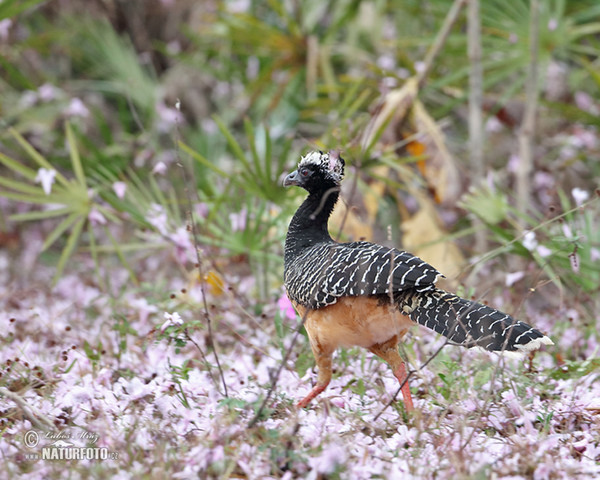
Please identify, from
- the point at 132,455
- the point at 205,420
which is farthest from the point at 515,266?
the point at 132,455

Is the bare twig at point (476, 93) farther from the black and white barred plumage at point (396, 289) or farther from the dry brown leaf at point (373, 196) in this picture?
the black and white barred plumage at point (396, 289)

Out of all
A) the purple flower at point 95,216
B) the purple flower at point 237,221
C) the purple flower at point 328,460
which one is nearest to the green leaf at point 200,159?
the purple flower at point 237,221

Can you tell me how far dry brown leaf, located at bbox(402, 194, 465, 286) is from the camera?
6359 mm

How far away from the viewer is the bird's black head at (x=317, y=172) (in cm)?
416

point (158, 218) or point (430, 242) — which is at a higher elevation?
point (430, 242)

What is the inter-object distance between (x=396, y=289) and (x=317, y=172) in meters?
1.12

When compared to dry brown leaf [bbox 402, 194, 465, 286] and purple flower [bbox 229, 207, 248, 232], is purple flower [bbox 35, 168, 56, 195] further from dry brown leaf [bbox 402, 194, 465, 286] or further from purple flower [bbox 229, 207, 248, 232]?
dry brown leaf [bbox 402, 194, 465, 286]

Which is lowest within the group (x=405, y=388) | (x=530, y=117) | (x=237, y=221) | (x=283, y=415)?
(x=283, y=415)

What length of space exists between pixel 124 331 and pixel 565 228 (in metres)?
3.31

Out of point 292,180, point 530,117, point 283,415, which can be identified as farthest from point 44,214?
point 530,117

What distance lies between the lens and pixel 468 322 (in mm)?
→ 3305

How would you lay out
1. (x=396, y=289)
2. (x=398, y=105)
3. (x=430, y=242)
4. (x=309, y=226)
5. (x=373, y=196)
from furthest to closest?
(x=398, y=105)
(x=373, y=196)
(x=430, y=242)
(x=309, y=226)
(x=396, y=289)

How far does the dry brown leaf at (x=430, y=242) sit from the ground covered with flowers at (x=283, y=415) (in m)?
1.37

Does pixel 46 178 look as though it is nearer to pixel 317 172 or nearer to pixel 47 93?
pixel 317 172
